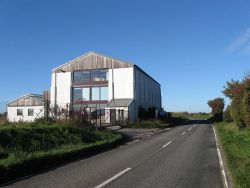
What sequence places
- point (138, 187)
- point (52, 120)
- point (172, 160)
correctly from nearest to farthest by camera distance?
point (138, 187)
point (172, 160)
point (52, 120)

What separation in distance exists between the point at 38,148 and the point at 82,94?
129ft

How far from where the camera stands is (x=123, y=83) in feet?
172

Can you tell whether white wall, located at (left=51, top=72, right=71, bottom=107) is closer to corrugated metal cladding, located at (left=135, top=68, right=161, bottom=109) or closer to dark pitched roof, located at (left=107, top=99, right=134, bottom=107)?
dark pitched roof, located at (left=107, top=99, right=134, bottom=107)

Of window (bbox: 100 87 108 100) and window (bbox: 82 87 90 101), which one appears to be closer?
window (bbox: 100 87 108 100)

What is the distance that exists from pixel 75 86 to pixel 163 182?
46.4 meters

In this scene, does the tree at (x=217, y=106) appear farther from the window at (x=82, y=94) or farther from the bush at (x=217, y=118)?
the window at (x=82, y=94)

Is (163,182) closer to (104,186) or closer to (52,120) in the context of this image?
(104,186)

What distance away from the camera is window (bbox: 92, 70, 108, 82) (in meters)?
53.7

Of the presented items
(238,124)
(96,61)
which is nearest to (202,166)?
(238,124)

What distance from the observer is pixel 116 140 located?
71.2 feet

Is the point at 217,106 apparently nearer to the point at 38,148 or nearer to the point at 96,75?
the point at 96,75

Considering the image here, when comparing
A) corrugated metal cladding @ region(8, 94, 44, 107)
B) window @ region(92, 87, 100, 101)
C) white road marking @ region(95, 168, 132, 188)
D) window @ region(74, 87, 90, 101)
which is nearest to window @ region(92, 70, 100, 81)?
window @ region(92, 87, 100, 101)

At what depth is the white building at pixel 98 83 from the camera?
52094 mm

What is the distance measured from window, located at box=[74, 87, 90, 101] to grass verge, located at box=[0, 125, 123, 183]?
107 feet
